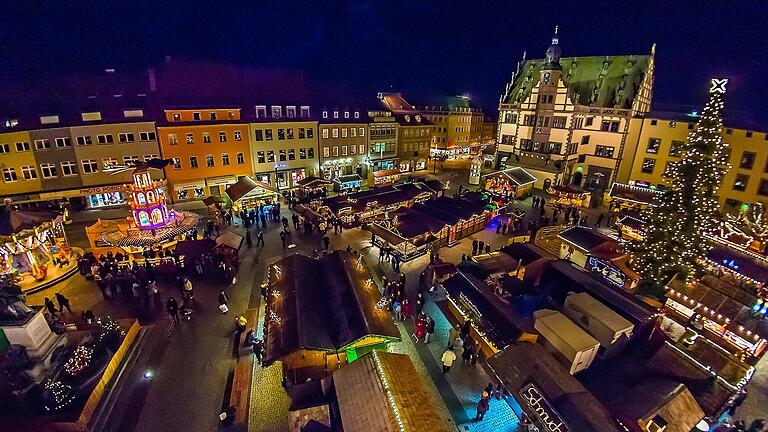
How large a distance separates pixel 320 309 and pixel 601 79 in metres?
48.7

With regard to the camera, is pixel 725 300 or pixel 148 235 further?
pixel 148 235

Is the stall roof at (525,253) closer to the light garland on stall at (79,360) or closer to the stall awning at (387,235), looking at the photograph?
the stall awning at (387,235)

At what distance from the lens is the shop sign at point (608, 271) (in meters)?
21.3

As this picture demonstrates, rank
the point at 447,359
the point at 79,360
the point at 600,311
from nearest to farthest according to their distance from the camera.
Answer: the point at 79,360
the point at 600,311
the point at 447,359

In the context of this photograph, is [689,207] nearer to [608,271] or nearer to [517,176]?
[608,271]

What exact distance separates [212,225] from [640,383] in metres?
30.2

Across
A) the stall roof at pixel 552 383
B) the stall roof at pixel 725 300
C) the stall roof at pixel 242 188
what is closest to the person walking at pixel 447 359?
the stall roof at pixel 552 383

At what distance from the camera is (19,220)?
20875mm

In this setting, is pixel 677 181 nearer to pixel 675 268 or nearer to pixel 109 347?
pixel 675 268

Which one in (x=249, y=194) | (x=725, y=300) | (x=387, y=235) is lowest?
(x=725, y=300)

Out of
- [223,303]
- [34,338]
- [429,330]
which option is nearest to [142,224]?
[223,303]

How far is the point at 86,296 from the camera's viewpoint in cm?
1991

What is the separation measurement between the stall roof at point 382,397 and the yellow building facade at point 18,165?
123 feet

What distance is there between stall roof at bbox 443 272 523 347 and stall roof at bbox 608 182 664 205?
2750 cm
